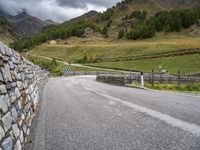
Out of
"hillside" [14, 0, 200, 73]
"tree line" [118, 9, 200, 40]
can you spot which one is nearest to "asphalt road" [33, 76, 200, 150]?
"hillside" [14, 0, 200, 73]

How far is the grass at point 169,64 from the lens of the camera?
7025 centimetres

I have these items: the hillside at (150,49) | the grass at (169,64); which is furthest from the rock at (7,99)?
the hillside at (150,49)

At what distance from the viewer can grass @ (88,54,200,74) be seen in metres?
70.2

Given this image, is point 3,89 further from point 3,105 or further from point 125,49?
point 125,49

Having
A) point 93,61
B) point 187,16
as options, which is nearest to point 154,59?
point 93,61

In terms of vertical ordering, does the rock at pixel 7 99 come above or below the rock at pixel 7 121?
above

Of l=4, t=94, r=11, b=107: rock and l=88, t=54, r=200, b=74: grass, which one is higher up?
l=4, t=94, r=11, b=107: rock

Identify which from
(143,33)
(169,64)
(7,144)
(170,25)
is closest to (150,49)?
(169,64)

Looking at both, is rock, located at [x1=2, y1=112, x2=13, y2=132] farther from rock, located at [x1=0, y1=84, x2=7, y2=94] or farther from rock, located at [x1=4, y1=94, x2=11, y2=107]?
rock, located at [x1=0, y1=84, x2=7, y2=94]

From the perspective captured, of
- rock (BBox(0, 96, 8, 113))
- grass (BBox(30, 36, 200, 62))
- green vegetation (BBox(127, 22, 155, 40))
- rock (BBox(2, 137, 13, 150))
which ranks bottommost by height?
rock (BBox(2, 137, 13, 150))

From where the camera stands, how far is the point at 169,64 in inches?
3155

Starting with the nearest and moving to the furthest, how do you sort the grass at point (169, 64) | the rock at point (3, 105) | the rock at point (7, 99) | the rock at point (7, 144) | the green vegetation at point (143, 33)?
the rock at point (7, 144) → the rock at point (3, 105) → the rock at point (7, 99) → the grass at point (169, 64) → the green vegetation at point (143, 33)

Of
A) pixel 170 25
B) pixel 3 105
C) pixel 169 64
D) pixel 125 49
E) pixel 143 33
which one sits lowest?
pixel 169 64

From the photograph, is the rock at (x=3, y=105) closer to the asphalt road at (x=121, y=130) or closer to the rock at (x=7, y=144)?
the rock at (x=7, y=144)
